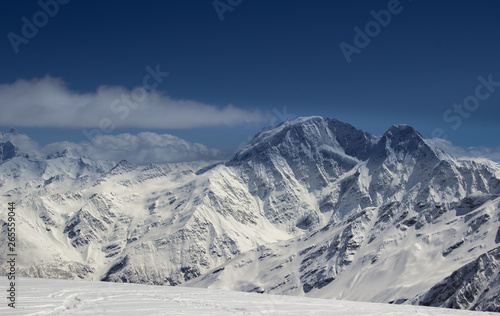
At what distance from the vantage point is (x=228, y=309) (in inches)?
2921

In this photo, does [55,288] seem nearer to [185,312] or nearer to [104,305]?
[104,305]

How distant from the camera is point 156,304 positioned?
75.4 m

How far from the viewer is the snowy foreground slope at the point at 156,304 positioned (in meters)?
69.2

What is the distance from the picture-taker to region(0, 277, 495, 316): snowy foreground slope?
2724 inches

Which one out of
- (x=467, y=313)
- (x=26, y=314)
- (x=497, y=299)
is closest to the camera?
(x=26, y=314)

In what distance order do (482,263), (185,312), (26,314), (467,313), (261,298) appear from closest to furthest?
(26,314), (185,312), (467,313), (261,298), (482,263)

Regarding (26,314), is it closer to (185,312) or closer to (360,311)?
(185,312)

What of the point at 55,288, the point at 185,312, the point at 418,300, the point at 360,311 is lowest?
the point at 418,300

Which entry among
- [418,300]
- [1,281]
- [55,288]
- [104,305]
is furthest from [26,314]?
[418,300]

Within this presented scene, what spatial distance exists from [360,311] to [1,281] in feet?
203

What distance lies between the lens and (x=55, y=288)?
8869 cm

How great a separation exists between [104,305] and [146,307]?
553 centimetres

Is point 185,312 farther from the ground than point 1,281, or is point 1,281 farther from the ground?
point 1,281

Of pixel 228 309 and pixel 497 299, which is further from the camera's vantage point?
pixel 497 299
